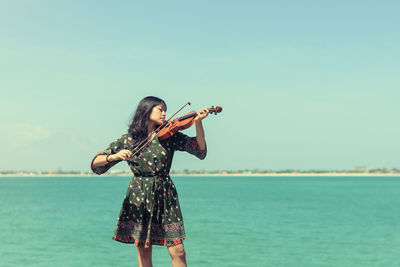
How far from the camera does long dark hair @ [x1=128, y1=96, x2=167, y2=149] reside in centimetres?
454

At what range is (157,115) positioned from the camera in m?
4.53

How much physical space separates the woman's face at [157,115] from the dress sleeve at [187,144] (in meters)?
0.19

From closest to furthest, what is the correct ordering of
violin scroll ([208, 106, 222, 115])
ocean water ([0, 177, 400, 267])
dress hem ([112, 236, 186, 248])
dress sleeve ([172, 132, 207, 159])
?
violin scroll ([208, 106, 222, 115]) → dress hem ([112, 236, 186, 248]) → dress sleeve ([172, 132, 207, 159]) → ocean water ([0, 177, 400, 267])

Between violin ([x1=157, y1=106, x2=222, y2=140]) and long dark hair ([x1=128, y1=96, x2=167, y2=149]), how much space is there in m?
0.17

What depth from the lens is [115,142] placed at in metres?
4.61

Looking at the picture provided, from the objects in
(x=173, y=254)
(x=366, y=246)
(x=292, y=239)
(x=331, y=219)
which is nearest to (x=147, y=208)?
(x=173, y=254)

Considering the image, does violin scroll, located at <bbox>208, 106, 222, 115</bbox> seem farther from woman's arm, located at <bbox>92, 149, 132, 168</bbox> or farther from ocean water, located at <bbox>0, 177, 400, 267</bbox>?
ocean water, located at <bbox>0, 177, 400, 267</bbox>

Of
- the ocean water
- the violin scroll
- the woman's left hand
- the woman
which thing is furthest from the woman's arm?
the ocean water

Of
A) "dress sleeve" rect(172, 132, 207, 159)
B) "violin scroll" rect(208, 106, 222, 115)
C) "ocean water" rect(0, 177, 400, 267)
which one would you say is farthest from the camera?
"ocean water" rect(0, 177, 400, 267)

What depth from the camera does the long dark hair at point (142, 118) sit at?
4535 millimetres

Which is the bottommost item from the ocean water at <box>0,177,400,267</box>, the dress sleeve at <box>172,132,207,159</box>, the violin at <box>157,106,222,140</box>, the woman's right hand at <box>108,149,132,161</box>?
the ocean water at <box>0,177,400,267</box>

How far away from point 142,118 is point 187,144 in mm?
469

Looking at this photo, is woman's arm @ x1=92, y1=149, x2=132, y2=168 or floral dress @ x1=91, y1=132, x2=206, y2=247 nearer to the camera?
woman's arm @ x1=92, y1=149, x2=132, y2=168

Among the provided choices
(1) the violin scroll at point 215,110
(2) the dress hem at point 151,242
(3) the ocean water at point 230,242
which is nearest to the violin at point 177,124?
(1) the violin scroll at point 215,110
